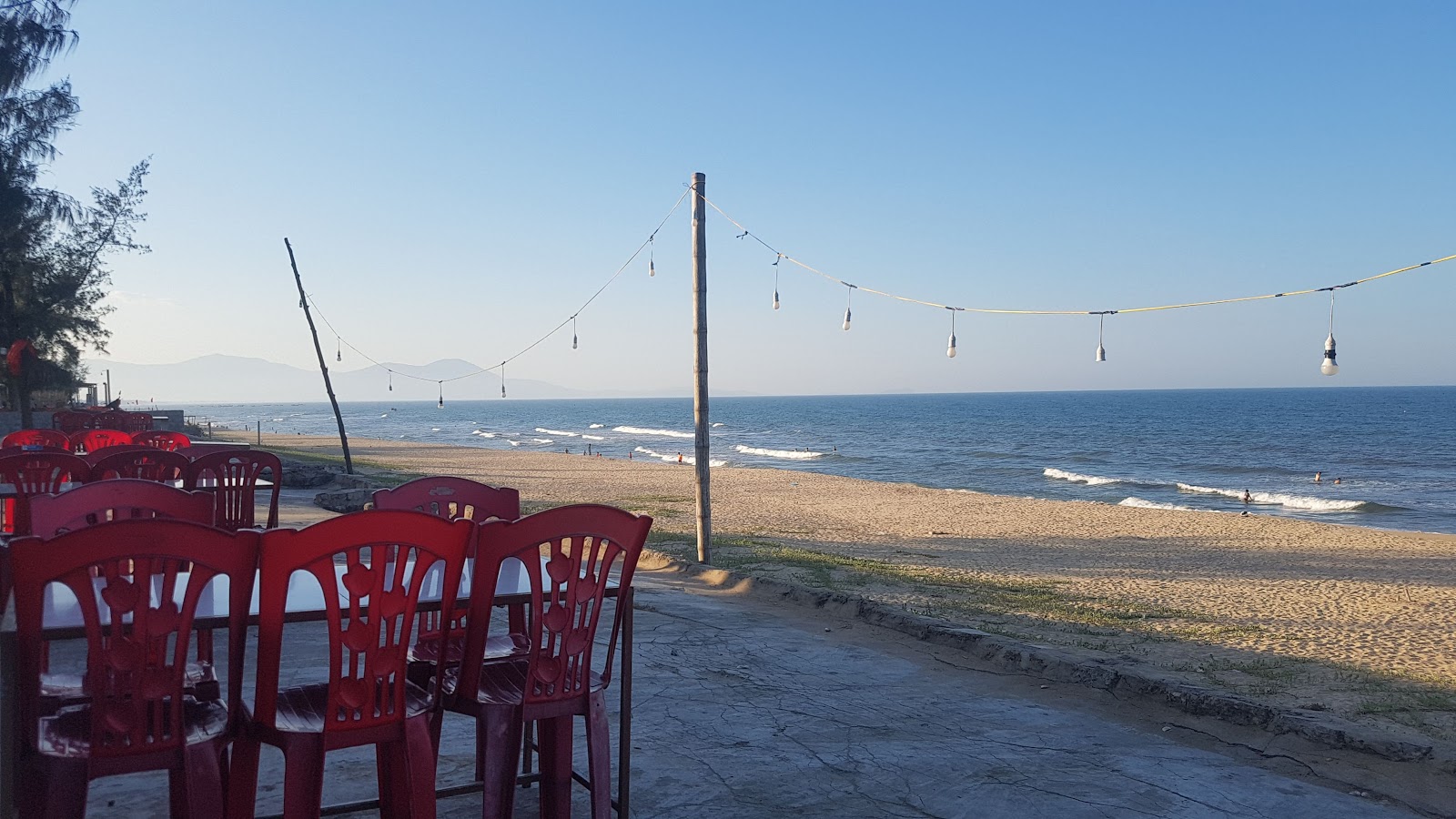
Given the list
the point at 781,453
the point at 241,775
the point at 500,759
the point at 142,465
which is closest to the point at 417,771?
the point at 500,759

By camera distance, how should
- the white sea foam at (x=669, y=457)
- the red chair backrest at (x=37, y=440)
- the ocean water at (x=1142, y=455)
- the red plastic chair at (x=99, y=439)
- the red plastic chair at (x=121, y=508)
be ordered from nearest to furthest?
the red plastic chair at (x=121, y=508)
the red chair backrest at (x=37, y=440)
the red plastic chair at (x=99, y=439)
the ocean water at (x=1142, y=455)
the white sea foam at (x=669, y=457)

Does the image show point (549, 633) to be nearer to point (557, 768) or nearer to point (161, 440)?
point (557, 768)

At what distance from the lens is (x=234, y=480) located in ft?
17.7

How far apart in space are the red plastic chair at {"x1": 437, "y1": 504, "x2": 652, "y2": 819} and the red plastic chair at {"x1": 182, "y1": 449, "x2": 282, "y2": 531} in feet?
9.76

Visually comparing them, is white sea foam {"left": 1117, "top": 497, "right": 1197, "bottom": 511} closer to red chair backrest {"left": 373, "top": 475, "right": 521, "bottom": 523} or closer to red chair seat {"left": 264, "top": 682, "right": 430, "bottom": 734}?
red chair backrest {"left": 373, "top": 475, "right": 521, "bottom": 523}

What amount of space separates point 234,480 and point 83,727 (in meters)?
3.15

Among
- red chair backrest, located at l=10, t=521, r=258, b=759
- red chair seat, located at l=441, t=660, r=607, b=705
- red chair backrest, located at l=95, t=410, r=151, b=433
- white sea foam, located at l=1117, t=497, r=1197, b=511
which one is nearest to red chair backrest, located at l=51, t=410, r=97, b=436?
red chair backrest, located at l=95, t=410, r=151, b=433

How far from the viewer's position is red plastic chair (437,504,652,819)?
2.68 m

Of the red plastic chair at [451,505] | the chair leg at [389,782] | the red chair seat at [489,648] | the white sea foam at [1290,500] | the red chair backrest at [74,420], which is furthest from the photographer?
the white sea foam at [1290,500]

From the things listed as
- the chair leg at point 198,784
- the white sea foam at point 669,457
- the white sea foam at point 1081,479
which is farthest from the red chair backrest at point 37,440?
the white sea foam at point 669,457

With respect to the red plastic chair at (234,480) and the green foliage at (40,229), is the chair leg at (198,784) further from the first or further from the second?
the green foliage at (40,229)

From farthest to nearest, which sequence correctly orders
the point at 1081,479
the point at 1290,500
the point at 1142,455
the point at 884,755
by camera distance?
the point at 1142,455 < the point at 1081,479 < the point at 1290,500 < the point at 884,755

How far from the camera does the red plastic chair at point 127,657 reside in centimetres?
212

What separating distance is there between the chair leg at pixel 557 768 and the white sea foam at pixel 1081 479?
31.0 meters
